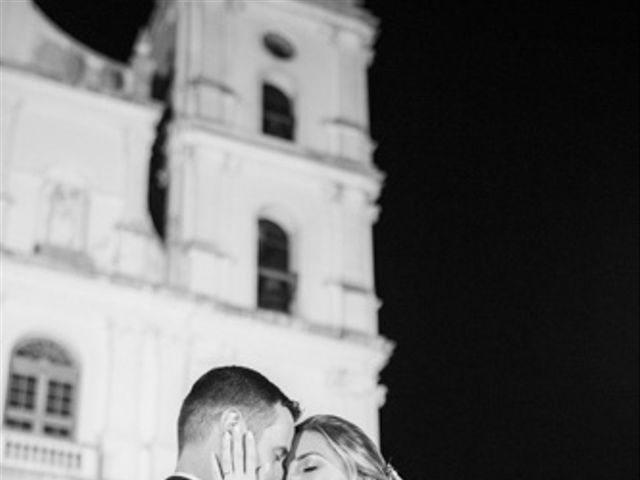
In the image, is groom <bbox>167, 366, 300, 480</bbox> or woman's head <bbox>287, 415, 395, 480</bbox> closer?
groom <bbox>167, 366, 300, 480</bbox>

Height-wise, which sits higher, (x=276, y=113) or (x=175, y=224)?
(x=276, y=113)

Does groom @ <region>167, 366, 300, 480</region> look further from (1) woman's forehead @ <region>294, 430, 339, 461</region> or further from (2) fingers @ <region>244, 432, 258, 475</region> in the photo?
(1) woman's forehead @ <region>294, 430, 339, 461</region>

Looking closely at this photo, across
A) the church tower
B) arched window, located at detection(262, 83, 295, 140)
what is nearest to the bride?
the church tower

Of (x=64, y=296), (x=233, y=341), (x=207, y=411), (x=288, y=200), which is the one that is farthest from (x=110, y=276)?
(x=207, y=411)

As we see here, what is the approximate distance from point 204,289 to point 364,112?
511 cm

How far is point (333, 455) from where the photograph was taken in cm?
504

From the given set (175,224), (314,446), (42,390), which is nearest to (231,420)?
(314,446)

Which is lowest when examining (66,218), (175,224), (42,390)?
(42,390)

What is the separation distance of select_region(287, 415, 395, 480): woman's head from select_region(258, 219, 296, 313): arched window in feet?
52.5

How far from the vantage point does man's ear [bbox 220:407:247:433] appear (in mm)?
4746

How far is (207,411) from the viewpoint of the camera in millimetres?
4766

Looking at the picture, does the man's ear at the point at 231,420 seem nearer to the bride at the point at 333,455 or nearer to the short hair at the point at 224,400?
the short hair at the point at 224,400

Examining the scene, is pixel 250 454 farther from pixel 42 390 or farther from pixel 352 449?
pixel 42 390

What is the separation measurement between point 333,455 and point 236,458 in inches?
18.0
